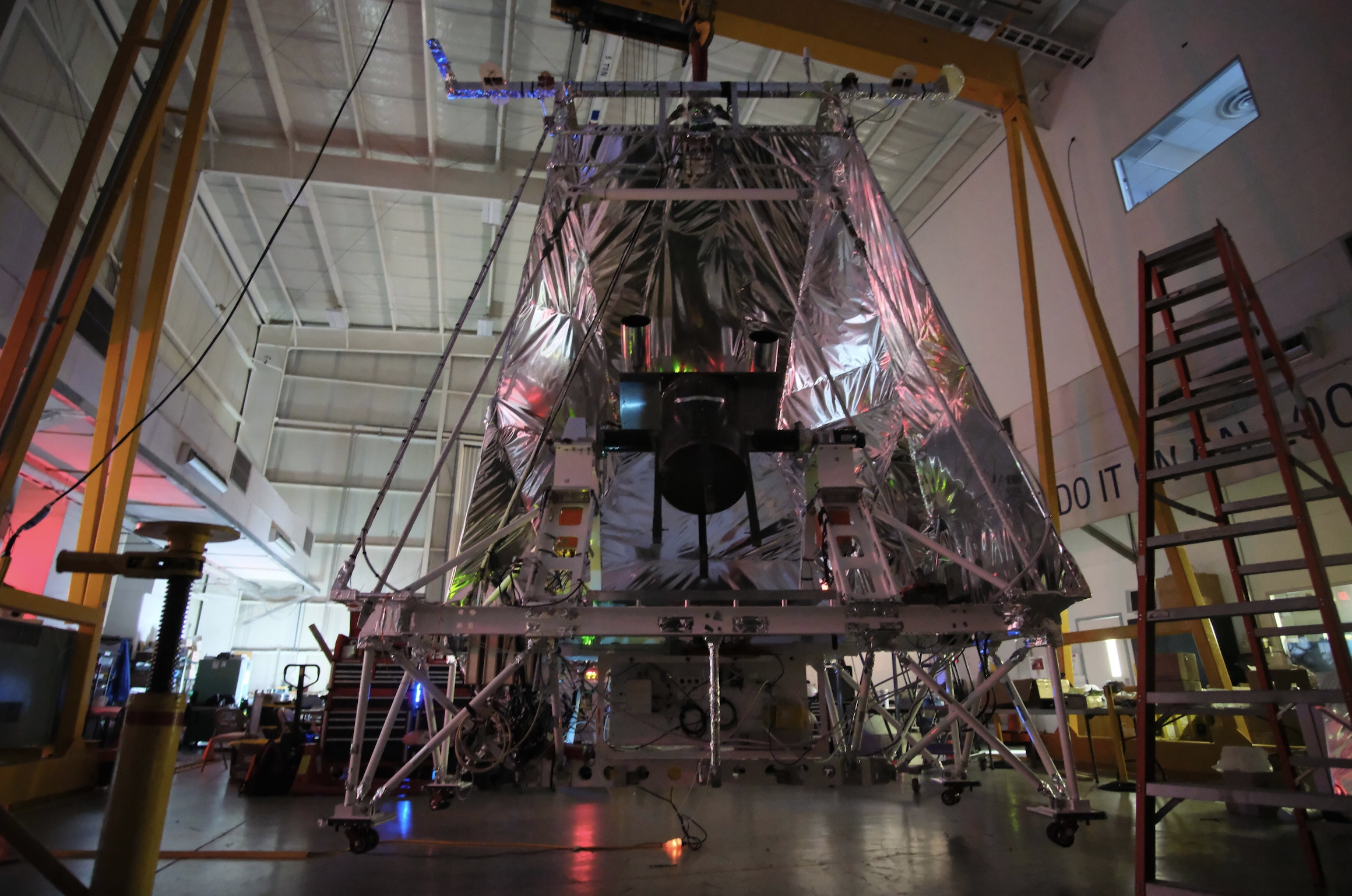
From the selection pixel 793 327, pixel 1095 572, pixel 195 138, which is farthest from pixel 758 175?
pixel 1095 572

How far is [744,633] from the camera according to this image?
2463 millimetres

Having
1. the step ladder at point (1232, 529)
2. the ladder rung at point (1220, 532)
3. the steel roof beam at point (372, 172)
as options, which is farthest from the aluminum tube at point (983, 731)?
the steel roof beam at point (372, 172)

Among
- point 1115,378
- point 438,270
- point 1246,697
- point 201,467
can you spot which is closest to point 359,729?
point 1246,697

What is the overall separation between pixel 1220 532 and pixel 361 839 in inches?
123

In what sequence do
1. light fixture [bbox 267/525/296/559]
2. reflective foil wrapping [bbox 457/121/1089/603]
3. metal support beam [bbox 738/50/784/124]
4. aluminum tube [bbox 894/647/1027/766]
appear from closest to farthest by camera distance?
1. aluminum tube [bbox 894/647/1027/766]
2. reflective foil wrapping [bbox 457/121/1089/603]
3. metal support beam [bbox 738/50/784/124]
4. light fixture [bbox 267/525/296/559]

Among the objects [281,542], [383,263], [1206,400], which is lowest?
[1206,400]

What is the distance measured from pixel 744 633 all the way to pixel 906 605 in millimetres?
651

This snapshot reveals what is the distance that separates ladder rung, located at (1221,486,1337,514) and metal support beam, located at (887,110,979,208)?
27.6ft

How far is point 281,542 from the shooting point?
1404 centimetres

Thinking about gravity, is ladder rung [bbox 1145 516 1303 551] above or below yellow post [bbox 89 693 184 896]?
above

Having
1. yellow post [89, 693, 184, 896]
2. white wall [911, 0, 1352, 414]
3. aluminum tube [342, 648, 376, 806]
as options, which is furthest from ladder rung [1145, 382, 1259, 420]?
white wall [911, 0, 1352, 414]

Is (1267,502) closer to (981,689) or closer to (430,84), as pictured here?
(981,689)

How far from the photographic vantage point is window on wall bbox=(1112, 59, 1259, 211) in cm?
711

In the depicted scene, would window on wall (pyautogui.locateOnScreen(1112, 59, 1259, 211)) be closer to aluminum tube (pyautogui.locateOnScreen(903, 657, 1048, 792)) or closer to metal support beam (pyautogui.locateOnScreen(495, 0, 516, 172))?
metal support beam (pyautogui.locateOnScreen(495, 0, 516, 172))
